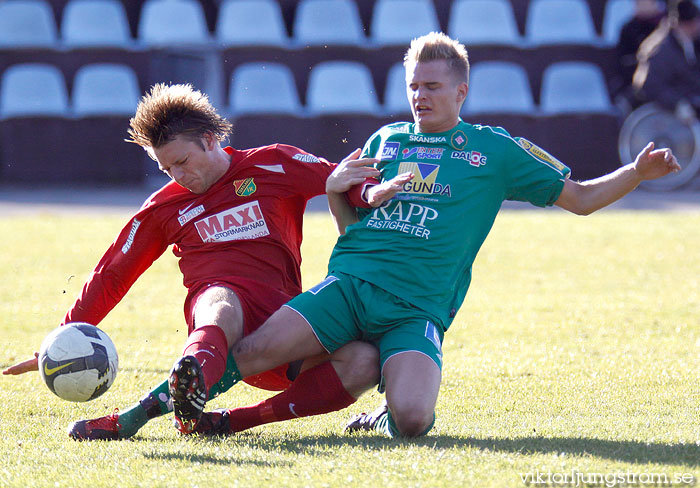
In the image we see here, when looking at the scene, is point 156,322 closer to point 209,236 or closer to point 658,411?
point 209,236

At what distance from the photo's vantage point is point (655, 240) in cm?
978

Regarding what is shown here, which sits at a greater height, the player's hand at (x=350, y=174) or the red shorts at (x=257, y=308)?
the player's hand at (x=350, y=174)

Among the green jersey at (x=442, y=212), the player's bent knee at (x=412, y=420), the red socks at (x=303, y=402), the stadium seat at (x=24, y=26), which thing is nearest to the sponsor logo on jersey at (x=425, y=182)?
the green jersey at (x=442, y=212)

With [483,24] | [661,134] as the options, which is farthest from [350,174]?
[483,24]

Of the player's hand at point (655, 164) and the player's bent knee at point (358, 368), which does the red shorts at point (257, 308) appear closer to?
the player's bent knee at point (358, 368)

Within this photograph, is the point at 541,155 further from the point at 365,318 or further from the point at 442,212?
the point at 365,318

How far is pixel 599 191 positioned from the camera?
421 centimetres

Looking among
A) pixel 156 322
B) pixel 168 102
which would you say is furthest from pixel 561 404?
pixel 156 322

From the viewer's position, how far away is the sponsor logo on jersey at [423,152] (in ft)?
14.3

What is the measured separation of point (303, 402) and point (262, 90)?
10721 mm

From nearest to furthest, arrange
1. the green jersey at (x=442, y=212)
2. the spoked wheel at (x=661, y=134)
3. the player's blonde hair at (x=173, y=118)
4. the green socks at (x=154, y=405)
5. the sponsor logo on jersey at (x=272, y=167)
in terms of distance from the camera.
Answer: the green socks at (x=154, y=405), the green jersey at (x=442, y=212), the player's blonde hair at (x=173, y=118), the sponsor logo on jersey at (x=272, y=167), the spoked wheel at (x=661, y=134)

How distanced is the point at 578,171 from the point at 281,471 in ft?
38.0

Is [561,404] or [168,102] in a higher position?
[168,102]

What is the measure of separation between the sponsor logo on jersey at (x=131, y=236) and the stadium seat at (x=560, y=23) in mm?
11452
